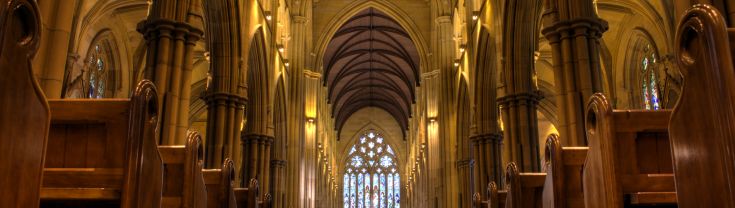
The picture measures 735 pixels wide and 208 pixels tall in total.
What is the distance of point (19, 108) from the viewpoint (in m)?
2.73

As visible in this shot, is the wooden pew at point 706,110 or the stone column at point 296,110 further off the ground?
the stone column at point 296,110

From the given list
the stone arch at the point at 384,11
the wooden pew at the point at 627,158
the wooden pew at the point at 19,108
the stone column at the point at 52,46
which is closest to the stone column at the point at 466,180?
the stone arch at the point at 384,11

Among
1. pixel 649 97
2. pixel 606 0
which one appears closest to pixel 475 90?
pixel 606 0

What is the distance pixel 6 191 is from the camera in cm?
268

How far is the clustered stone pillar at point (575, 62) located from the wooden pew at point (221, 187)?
16.5ft

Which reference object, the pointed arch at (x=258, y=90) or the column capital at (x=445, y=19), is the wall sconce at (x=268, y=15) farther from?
the column capital at (x=445, y=19)

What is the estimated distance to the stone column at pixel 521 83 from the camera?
535 inches

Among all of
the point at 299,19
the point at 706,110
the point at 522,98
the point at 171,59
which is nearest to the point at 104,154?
the point at 706,110

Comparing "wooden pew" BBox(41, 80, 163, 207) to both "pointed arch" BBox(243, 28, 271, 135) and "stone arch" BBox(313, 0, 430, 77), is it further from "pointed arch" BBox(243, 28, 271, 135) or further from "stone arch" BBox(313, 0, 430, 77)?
"stone arch" BBox(313, 0, 430, 77)

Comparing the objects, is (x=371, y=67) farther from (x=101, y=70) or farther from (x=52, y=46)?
(x=52, y=46)

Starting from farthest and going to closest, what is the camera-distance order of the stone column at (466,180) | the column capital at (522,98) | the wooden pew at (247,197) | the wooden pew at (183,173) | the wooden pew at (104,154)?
the stone column at (466,180), the column capital at (522,98), the wooden pew at (247,197), the wooden pew at (183,173), the wooden pew at (104,154)

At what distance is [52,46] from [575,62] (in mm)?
6889

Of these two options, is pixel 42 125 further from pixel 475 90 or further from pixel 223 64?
pixel 475 90

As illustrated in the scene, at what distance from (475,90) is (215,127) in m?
6.90
